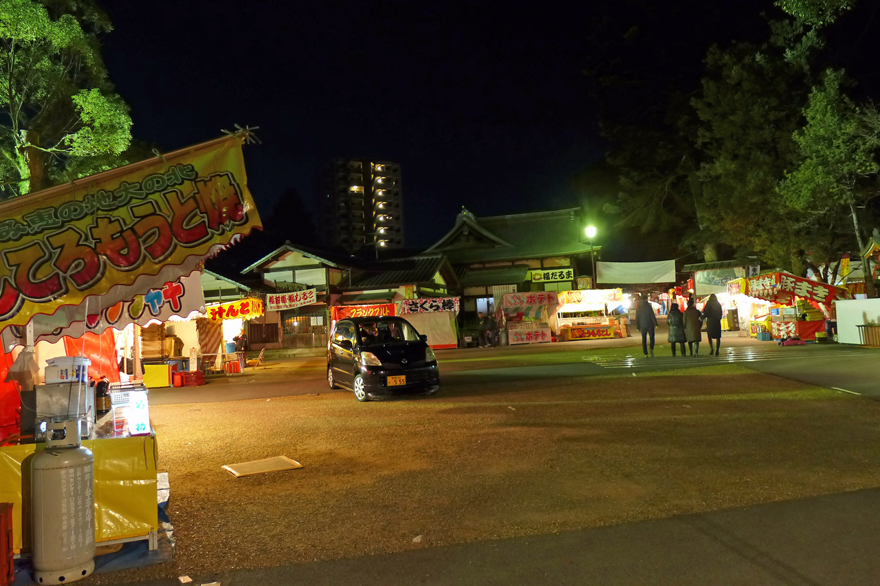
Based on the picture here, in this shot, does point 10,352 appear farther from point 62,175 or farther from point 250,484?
point 62,175

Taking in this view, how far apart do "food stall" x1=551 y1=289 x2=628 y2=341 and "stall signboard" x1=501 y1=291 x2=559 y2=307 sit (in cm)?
46

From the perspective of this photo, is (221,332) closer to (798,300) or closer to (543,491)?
(543,491)

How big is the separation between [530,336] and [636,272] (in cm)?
667

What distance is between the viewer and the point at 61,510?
3.85 meters

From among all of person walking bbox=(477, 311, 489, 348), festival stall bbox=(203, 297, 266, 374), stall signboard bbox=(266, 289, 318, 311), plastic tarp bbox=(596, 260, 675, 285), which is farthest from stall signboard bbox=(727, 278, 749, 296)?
stall signboard bbox=(266, 289, 318, 311)

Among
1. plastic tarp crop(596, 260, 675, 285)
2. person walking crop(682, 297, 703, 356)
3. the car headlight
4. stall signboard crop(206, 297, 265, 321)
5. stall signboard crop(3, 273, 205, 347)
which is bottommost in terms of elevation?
Result: the car headlight

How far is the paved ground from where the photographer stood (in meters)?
3.88

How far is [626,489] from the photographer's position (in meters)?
5.35

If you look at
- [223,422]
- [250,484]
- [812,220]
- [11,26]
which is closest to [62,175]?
[11,26]

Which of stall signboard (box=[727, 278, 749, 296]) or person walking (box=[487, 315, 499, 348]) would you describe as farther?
person walking (box=[487, 315, 499, 348])

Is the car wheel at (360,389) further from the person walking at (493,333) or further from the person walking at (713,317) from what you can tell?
the person walking at (493,333)

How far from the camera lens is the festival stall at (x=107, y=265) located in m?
4.36

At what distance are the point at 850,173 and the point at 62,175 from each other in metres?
20.0

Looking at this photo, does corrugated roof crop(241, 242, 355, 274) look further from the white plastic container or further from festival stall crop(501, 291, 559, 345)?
the white plastic container
